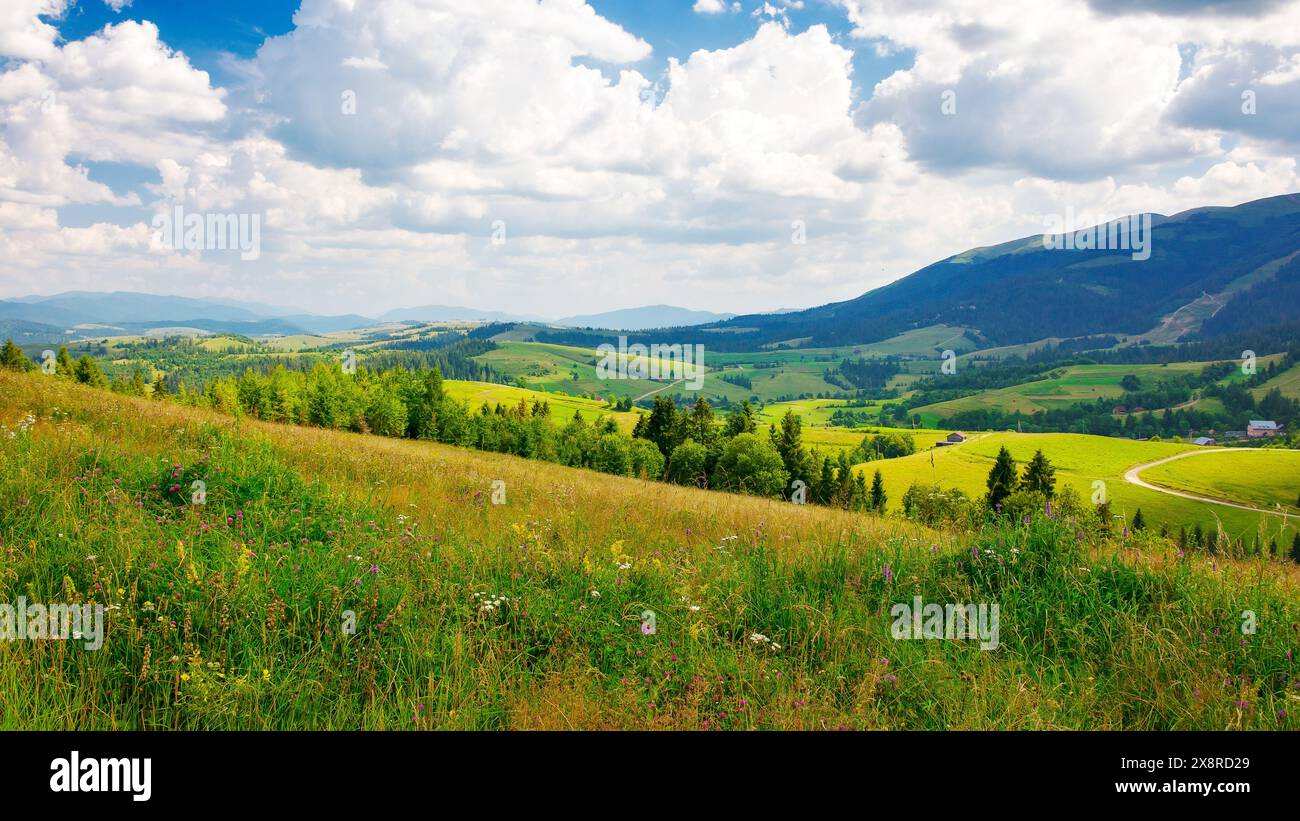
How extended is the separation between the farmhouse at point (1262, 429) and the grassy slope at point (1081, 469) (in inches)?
2720

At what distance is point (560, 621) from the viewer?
16.3 ft

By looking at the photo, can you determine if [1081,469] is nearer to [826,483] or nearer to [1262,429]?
[826,483]

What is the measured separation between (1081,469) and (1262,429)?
119 m

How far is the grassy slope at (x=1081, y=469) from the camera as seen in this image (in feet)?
305

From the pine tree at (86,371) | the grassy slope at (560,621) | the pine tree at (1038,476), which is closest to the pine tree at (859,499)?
the grassy slope at (560,621)

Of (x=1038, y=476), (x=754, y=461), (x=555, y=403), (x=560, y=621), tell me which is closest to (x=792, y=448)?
(x=754, y=461)

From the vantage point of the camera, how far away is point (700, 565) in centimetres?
631

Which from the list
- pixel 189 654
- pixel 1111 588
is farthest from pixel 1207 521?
pixel 189 654

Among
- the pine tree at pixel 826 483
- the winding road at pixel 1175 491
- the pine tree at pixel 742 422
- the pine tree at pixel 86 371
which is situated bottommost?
the winding road at pixel 1175 491

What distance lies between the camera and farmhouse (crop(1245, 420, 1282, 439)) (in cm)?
18888

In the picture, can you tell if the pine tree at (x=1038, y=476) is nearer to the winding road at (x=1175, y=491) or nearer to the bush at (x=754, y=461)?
the bush at (x=754, y=461)

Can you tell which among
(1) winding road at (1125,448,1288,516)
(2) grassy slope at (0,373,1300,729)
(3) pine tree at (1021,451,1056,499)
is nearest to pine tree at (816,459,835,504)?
(3) pine tree at (1021,451,1056,499)

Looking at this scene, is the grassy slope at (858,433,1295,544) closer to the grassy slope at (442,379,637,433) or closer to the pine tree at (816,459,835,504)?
the pine tree at (816,459,835,504)

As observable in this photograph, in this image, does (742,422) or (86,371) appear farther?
(86,371)
